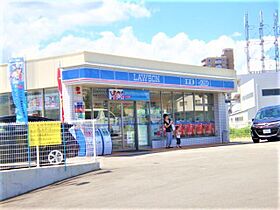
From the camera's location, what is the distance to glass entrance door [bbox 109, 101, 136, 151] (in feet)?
69.2

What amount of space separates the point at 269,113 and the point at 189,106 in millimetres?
4300

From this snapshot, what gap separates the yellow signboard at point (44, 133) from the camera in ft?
40.8

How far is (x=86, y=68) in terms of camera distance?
61.5ft

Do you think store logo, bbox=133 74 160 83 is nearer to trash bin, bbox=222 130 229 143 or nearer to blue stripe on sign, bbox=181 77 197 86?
blue stripe on sign, bbox=181 77 197 86

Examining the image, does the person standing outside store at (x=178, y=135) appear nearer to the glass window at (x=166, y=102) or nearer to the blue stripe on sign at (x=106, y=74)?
the glass window at (x=166, y=102)

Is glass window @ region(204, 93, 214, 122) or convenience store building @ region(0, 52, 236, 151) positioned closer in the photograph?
convenience store building @ region(0, 52, 236, 151)

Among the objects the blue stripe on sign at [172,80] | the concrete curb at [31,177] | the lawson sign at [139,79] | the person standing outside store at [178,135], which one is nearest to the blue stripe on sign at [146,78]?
the lawson sign at [139,79]

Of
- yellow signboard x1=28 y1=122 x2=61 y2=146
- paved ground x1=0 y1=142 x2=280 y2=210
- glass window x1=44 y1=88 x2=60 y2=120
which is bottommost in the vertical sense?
paved ground x1=0 y1=142 x2=280 y2=210

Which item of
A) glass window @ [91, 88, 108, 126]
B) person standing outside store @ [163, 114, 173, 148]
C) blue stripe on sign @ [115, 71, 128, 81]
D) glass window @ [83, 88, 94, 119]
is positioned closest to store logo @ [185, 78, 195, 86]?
person standing outside store @ [163, 114, 173, 148]

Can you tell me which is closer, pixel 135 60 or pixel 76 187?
pixel 76 187

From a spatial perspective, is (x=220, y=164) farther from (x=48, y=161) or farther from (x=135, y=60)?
(x=135, y=60)

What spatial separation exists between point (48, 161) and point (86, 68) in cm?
651

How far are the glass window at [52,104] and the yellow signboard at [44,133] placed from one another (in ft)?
24.0

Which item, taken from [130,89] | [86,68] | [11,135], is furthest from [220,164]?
[130,89]
